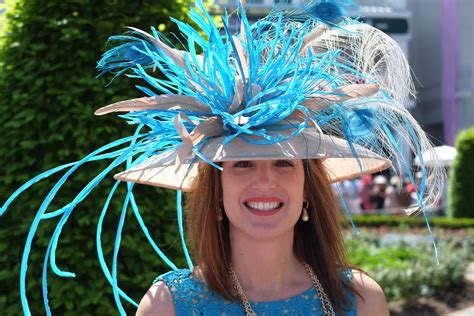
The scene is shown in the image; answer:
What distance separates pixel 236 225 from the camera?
219 centimetres

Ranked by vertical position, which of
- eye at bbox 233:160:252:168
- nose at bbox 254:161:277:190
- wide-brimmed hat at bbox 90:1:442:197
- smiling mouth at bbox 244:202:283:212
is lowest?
smiling mouth at bbox 244:202:283:212

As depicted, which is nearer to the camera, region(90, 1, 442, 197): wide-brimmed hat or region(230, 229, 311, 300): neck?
region(90, 1, 442, 197): wide-brimmed hat

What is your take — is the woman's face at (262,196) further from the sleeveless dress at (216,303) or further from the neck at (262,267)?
the sleeveless dress at (216,303)

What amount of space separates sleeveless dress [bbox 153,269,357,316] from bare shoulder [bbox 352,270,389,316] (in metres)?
0.03

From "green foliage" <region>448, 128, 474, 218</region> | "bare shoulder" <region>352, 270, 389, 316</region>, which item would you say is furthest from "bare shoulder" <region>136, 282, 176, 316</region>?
"green foliage" <region>448, 128, 474, 218</region>

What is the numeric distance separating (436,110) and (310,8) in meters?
25.1

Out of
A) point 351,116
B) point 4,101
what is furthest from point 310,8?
point 4,101

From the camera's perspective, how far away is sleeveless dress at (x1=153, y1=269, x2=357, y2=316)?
2195mm

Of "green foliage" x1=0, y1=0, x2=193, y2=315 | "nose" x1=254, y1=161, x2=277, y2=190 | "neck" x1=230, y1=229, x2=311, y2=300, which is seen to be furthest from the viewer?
"green foliage" x1=0, y1=0, x2=193, y2=315

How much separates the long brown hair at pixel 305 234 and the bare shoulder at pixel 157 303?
0.13 metres

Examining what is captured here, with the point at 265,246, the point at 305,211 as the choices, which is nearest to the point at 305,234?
the point at 305,211

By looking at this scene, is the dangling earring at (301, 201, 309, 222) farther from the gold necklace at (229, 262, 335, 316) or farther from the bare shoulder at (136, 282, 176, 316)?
the bare shoulder at (136, 282, 176, 316)

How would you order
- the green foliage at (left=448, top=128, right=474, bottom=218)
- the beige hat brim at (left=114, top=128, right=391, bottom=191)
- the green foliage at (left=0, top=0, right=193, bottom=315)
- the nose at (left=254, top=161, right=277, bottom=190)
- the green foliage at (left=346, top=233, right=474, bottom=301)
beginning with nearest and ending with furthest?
the beige hat brim at (left=114, top=128, right=391, bottom=191) < the nose at (left=254, top=161, right=277, bottom=190) < the green foliage at (left=0, top=0, right=193, bottom=315) < the green foliage at (left=346, top=233, right=474, bottom=301) < the green foliage at (left=448, top=128, right=474, bottom=218)

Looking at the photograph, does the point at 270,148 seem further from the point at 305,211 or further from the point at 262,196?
the point at 305,211
